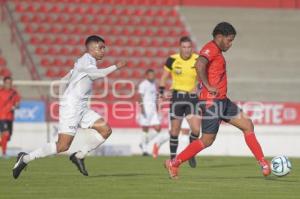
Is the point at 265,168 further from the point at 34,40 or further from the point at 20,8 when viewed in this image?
the point at 20,8

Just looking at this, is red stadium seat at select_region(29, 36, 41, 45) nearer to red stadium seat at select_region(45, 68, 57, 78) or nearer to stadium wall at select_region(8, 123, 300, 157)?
red stadium seat at select_region(45, 68, 57, 78)

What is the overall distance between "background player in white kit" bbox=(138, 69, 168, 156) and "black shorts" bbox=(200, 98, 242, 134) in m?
11.6

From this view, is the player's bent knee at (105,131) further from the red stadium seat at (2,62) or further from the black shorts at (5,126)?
the red stadium seat at (2,62)

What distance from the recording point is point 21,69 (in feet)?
97.9

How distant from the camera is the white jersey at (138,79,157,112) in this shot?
26.2 meters

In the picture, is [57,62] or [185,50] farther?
[57,62]

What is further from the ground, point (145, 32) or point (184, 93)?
point (145, 32)

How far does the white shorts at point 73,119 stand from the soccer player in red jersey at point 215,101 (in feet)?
4.65

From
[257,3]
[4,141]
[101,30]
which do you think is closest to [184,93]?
[4,141]

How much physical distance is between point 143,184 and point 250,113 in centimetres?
1437

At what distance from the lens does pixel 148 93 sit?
87.2 ft

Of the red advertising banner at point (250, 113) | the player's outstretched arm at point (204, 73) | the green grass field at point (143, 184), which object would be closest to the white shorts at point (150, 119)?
the red advertising banner at point (250, 113)

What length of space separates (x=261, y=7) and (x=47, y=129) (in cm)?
1417

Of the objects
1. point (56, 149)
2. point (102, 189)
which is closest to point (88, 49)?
point (56, 149)
